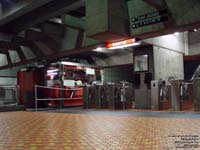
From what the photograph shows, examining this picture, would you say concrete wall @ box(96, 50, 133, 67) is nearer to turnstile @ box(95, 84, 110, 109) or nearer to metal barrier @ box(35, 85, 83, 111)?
metal barrier @ box(35, 85, 83, 111)

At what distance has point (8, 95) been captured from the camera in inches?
489

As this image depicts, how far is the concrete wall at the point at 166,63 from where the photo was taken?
11664 mm

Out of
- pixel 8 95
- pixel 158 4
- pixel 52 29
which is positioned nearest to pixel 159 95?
pixel 158 4

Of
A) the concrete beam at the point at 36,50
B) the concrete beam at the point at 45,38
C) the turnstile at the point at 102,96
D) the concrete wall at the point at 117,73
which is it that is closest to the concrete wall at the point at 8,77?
the concrete wall at the point at 117,73

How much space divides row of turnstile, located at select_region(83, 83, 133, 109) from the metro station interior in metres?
0.05

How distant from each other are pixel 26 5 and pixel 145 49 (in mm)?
6176

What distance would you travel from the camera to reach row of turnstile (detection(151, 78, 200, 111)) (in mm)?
8453

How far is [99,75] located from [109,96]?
14.7 ft

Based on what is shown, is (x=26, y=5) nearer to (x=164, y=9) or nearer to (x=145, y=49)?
(x=164, y=9)

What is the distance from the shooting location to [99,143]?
3.23 m

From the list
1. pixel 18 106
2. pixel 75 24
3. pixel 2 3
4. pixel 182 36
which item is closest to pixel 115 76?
pixel 182 36

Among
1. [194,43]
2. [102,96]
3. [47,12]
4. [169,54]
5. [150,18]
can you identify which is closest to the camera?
[150,18]

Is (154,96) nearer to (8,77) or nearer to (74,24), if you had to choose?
(74,24)

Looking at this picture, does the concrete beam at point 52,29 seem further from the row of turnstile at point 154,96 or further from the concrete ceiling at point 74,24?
the row of turnstile at point 154,96
